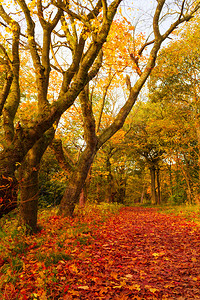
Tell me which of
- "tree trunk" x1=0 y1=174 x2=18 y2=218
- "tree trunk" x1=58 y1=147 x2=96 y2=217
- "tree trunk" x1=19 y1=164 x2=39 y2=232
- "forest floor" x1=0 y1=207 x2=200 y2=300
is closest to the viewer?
"forest floor" x1=0 y1=207 x2=200 y2=300

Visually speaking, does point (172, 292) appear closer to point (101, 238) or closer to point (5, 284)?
point (5, 284)

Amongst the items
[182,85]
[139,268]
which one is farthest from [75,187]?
[182,85]

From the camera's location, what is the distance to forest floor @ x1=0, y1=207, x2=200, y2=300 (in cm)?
283

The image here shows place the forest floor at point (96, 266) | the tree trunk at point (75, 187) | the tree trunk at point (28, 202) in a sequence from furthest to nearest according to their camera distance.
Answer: the tree trunk at point (75, 187), the tree trunk at point (28, 202), the forest floor at point (96, 266)

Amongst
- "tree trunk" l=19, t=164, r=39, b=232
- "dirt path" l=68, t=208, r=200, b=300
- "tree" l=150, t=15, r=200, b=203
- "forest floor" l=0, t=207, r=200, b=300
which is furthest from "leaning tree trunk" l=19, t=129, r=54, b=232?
"tree" l=150, t=15, r=200, b=203

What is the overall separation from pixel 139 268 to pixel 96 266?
2.53 feet

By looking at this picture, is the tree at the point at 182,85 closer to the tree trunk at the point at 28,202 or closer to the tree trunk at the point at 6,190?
the tree trunk at the point at 28,202

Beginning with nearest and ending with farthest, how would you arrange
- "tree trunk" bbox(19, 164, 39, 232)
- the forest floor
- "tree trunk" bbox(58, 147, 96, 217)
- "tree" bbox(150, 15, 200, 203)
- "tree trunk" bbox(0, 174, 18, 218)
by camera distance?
the forest floor → "tree trunk" bbox(0, 174, 18, 218) → "tree trunk" bbox(19, 164, 39, 232) → "tree trunk" bbox(58, 147, 96, 217) → "tree" bbox(150, 15, 200, 203)

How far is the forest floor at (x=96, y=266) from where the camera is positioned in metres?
2.83

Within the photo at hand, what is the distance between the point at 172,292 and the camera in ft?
9.27

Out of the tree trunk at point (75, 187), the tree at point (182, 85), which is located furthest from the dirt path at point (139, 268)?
the tree at point (182, 85)

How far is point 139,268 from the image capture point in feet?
12.1

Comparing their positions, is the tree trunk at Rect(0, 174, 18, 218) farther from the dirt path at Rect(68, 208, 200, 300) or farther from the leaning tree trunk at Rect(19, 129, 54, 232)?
the dirt path at Rect(68, 208, 200, 300)

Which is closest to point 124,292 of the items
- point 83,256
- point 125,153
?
point 83,256
